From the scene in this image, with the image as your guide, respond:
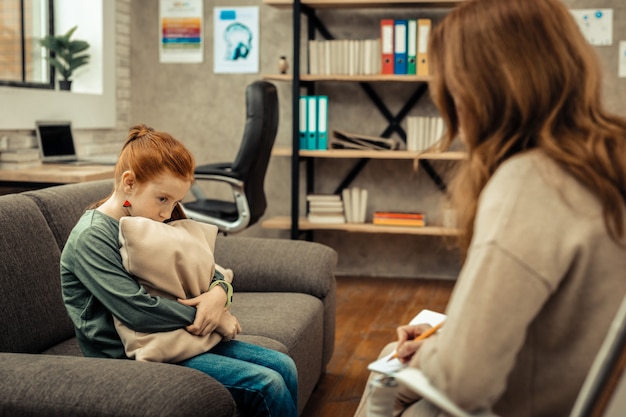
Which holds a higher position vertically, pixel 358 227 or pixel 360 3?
pixel 360 3

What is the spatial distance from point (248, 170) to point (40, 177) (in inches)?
41.5

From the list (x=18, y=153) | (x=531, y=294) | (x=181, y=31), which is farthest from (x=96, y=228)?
(x=181, y=31)

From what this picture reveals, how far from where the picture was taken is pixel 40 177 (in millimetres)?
3576

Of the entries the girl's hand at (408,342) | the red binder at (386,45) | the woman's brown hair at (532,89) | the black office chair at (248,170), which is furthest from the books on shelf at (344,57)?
the woman's brown hair at (532,89)

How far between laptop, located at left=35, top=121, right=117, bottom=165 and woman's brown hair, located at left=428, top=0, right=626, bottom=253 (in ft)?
10.7

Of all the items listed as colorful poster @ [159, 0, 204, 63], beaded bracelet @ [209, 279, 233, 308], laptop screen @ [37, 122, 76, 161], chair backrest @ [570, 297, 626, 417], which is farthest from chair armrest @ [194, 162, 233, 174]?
chair backrest @ [570, 297, 626, 417]

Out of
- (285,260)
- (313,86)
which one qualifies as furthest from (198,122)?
(285,260)

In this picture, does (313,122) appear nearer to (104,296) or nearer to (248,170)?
(248,170)

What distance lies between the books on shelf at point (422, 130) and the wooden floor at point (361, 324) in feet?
2.85

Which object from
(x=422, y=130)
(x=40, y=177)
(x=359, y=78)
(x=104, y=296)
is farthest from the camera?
(x=422, y=130)

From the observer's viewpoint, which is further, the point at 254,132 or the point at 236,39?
the point at 236,39

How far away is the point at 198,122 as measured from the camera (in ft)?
17.3

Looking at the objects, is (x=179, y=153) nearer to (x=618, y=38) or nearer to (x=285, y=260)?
(x=285, y=260)

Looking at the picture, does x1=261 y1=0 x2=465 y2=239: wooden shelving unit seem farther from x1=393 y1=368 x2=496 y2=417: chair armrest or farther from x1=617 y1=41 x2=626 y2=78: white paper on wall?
x1=393 y1=368 x2=496 y2=417: chair armrest
